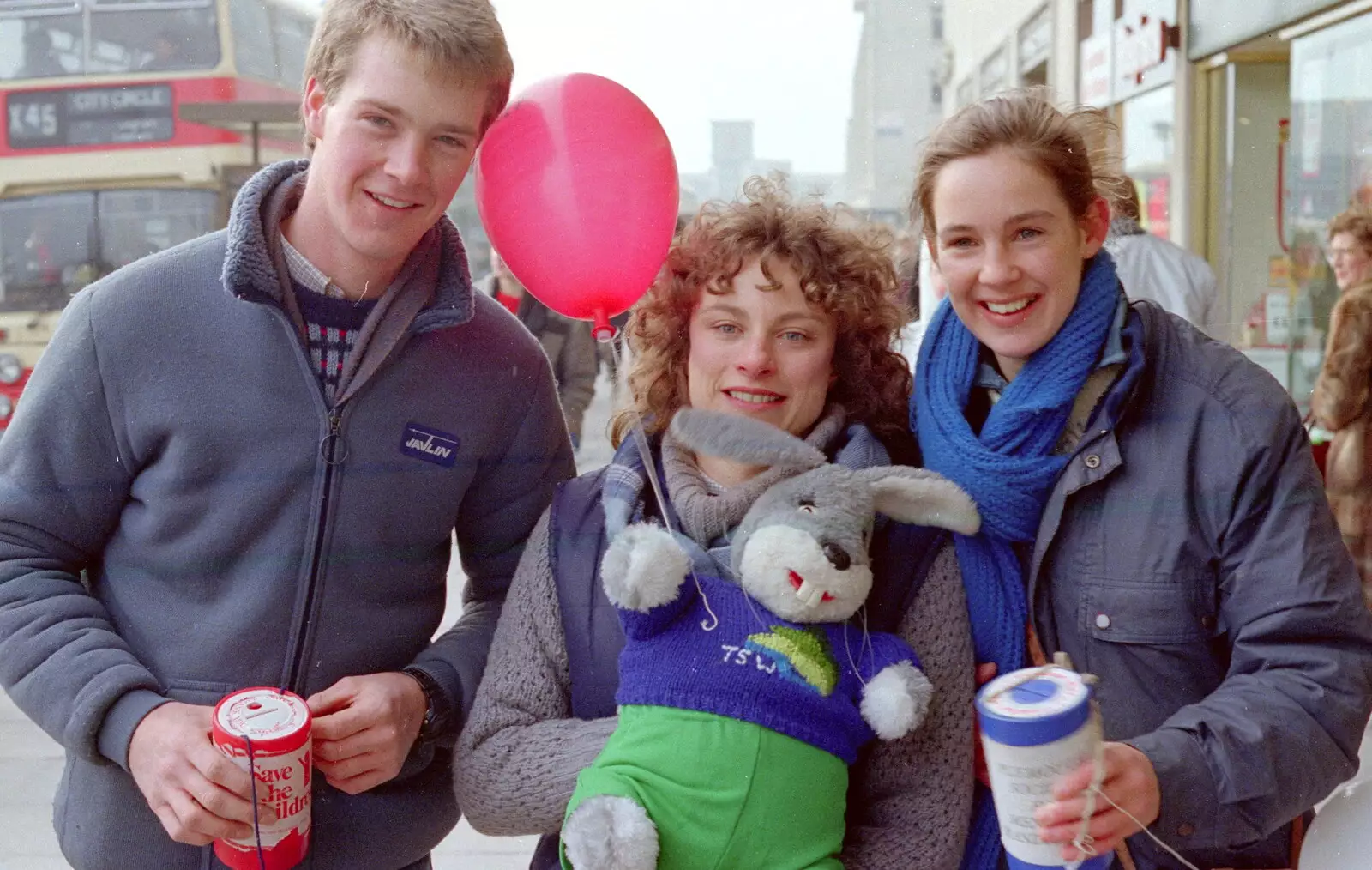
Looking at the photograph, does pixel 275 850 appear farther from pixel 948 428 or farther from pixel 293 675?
pixel 948 428

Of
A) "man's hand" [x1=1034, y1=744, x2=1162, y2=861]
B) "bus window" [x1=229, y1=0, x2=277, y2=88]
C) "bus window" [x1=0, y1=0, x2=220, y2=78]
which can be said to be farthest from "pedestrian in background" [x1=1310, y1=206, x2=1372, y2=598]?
"bus window" [x1=0, y1=0, x2=220, y2=78]

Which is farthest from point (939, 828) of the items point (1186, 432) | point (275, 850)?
point (275, 850)

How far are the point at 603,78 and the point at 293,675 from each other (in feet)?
3.19

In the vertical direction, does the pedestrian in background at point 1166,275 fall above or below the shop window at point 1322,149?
below

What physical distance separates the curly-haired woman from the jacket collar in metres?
0.30

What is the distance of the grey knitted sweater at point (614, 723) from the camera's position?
1.55 m

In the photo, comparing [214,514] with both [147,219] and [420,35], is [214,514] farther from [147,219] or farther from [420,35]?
[147,219]

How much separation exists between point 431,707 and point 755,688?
1.74ft

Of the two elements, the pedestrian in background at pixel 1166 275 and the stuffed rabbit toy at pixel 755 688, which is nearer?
the stuffed rabbit toy at pixel 755 688

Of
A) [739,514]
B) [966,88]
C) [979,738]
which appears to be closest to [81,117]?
[739,514]

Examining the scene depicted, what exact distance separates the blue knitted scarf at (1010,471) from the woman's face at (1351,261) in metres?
2.44

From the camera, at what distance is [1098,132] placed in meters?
1.76

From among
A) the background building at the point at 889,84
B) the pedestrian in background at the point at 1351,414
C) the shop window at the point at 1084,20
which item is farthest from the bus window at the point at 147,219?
the shop window at the point at 1084,20

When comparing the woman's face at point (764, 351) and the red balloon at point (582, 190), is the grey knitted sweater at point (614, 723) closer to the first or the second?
the woman's face at point (764, 351)
